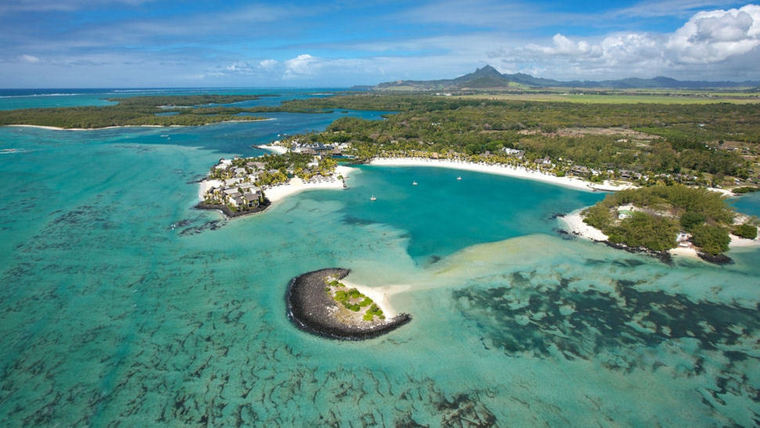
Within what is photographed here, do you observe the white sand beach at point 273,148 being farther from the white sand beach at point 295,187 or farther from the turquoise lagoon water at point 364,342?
the turquoise lagoon water at point 364,342

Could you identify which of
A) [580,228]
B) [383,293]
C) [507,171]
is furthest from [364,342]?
[507,171]

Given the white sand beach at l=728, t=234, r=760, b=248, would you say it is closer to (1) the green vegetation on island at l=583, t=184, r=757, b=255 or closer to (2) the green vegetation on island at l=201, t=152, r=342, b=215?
(1) the green vegetation on island at l=583, t=184, r=757, b=255

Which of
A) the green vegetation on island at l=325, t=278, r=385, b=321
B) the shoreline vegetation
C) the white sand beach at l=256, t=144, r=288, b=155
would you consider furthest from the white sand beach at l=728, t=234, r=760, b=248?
the white sand beach at l=256, t=144, r=288, b=155

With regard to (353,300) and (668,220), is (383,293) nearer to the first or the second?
(353,300)

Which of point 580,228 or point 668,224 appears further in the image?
point 580,228

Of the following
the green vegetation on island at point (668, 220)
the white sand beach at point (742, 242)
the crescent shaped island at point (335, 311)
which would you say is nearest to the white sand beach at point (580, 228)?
the green vegetation on island at point (668, 220)

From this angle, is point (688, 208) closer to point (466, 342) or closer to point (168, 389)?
point (466, 342)
